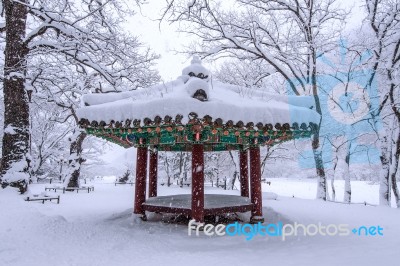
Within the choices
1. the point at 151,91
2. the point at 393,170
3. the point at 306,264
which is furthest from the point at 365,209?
the point at 151,91

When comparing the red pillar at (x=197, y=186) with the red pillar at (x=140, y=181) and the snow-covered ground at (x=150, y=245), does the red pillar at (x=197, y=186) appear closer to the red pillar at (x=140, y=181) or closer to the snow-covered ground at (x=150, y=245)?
the snow-covered ground at (x=150, y=245)

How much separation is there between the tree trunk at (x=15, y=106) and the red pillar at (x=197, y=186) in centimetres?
524

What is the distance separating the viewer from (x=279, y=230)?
24.3 feet

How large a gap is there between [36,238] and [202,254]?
11.8 ft

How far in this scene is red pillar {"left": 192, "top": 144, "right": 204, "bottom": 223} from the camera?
712cm

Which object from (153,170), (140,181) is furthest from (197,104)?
(153,170)

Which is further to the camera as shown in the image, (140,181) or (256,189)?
(140,181)

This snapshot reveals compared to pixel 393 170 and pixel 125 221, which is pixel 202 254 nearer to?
pixel 125 221

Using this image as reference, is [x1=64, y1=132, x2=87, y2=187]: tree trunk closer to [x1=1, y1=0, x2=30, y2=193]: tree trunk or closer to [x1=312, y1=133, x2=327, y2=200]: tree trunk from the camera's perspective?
[x1=1, y1=0, x2=30, y2=193]: tree trunk

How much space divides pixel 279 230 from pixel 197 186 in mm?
2381

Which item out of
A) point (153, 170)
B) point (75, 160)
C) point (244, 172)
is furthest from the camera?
point (75, 160)

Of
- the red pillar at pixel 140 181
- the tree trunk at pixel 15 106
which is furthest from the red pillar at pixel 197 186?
the tree trunk at pixel 15 106

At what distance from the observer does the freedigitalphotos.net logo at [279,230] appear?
702 centimetres

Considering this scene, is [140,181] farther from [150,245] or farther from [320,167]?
[320,167]
